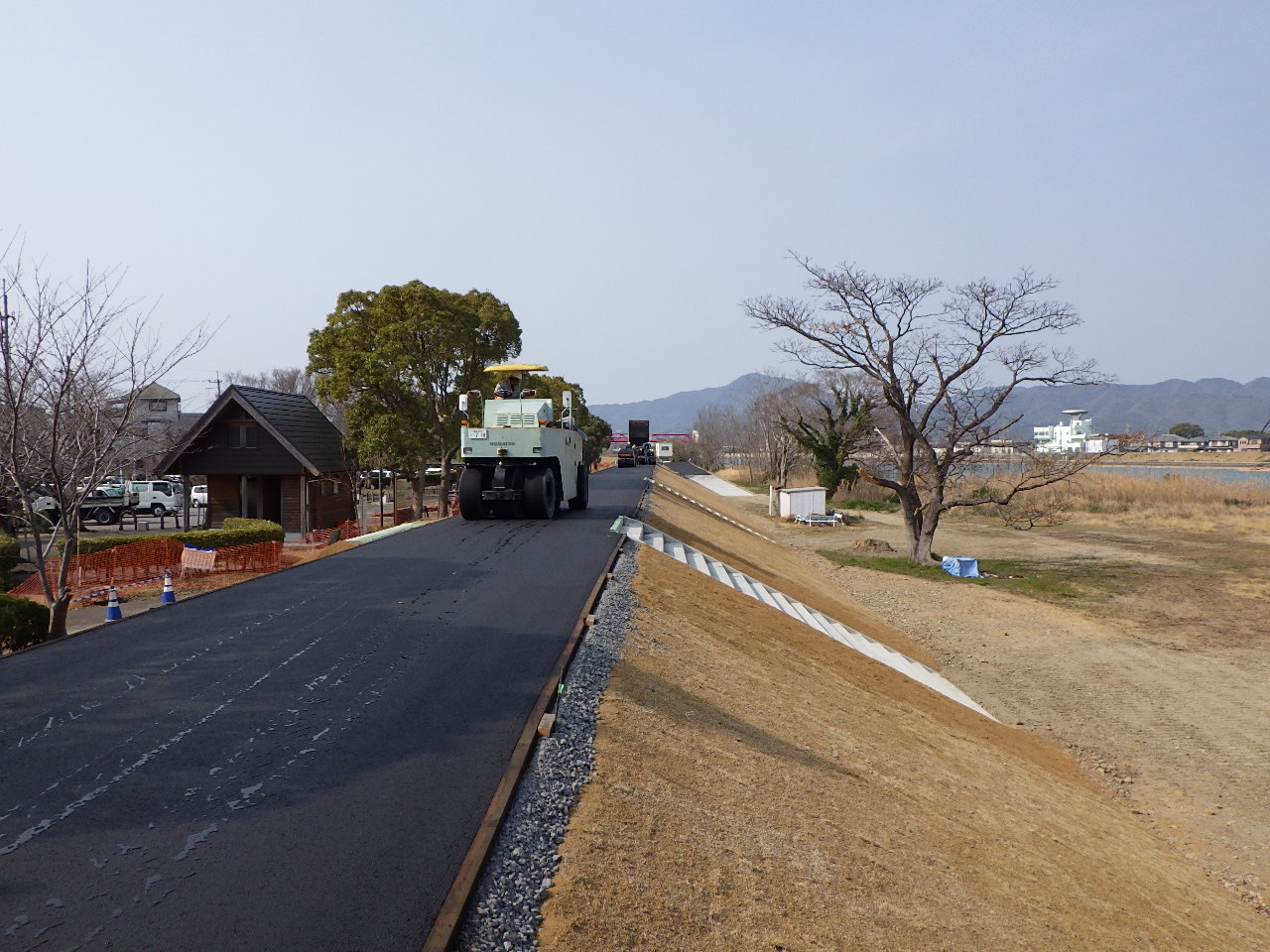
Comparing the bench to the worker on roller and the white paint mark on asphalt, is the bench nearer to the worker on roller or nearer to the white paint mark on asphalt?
the worker on roller

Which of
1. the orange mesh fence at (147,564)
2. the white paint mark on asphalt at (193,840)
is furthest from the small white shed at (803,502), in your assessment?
the white paint mark on asphalt at (193,840)

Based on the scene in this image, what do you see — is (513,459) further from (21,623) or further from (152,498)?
(152,498)

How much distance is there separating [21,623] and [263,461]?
65.2ft

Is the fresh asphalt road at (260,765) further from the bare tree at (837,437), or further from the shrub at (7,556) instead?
the bare tree at (837,437)

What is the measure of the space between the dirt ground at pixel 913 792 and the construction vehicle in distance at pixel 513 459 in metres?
4.68

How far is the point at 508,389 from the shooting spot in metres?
21.8

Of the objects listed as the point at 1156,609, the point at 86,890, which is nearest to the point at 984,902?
the point at 86,890

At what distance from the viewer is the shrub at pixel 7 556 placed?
65.2 feet

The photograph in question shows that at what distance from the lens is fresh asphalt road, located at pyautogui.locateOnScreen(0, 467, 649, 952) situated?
4520 mm

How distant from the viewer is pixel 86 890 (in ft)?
15.3

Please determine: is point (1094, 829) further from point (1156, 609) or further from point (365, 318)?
point (365, 318)

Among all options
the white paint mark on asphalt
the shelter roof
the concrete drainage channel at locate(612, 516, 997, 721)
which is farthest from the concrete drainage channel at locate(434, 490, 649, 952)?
the shelter roof

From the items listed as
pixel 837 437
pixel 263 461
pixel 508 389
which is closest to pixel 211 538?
pixel 508 389

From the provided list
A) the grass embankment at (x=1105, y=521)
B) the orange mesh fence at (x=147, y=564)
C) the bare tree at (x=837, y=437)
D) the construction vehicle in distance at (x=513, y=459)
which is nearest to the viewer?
the orange mesh fence at (x=147, y=564)
